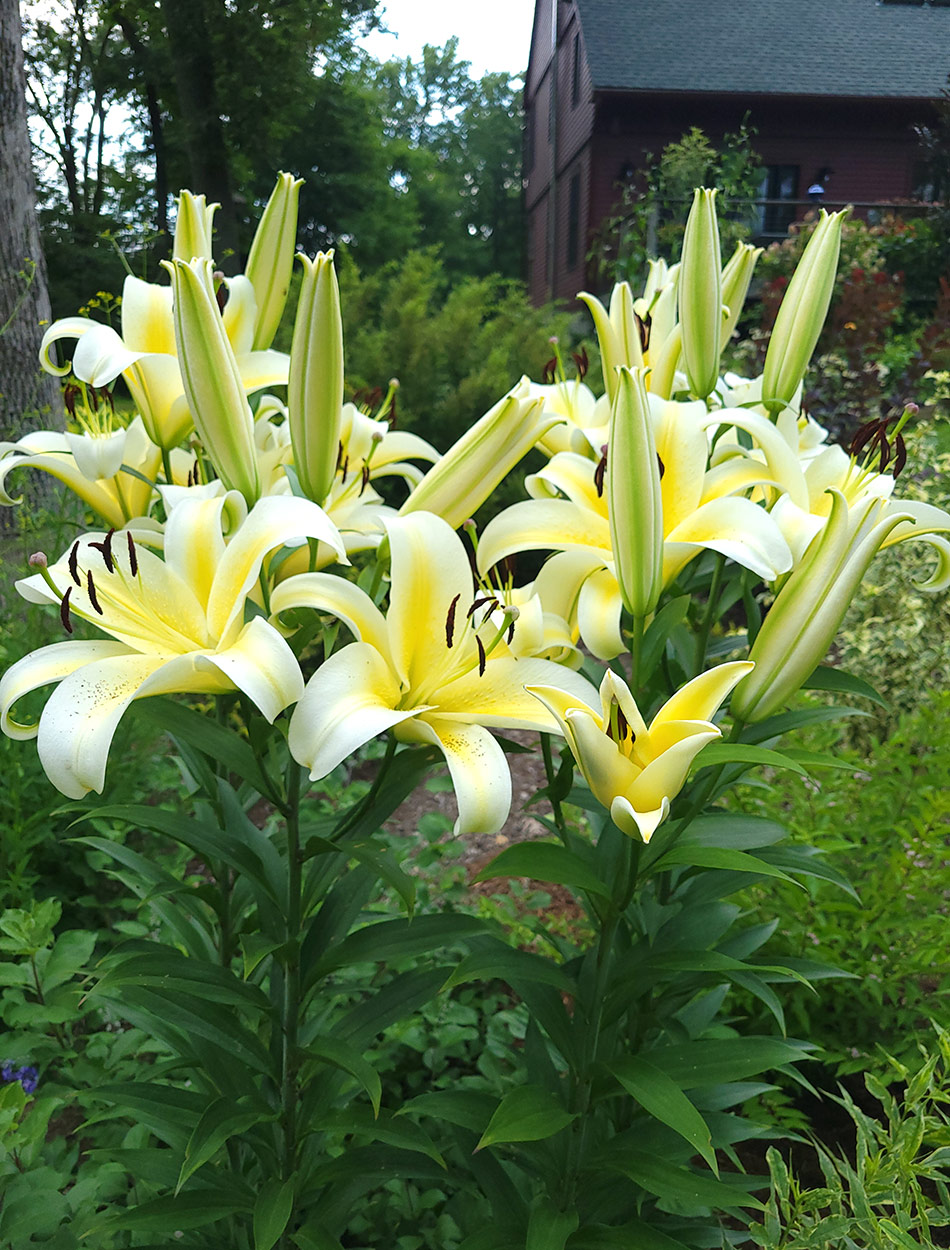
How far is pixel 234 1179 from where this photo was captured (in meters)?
1.06

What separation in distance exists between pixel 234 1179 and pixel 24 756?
1.22 m

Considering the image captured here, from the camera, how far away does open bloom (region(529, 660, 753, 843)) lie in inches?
26.3

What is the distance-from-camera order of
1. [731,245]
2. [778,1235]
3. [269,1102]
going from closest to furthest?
[778,1235]
[269,1102]
[731,245]

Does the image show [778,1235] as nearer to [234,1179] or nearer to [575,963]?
[575,963]

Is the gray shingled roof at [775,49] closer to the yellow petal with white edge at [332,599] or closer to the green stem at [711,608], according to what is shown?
the green stem at [711,608]

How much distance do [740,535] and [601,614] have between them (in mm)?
144

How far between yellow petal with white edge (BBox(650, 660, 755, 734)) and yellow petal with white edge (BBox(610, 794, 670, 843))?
0.07 meters

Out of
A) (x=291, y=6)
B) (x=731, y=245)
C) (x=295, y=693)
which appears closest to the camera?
(x=295, y=693)

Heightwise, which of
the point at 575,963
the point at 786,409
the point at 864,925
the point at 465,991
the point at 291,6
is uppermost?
the point at 291,6

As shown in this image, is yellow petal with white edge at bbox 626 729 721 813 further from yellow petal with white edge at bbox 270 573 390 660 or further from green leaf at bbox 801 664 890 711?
green leaf at bbox 801 664 890 711

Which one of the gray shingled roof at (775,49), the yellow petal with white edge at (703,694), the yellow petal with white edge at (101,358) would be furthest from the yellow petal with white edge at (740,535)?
the gray shingled roof at (775,49)

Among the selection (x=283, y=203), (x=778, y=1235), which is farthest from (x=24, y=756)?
(x=778, y=1235)

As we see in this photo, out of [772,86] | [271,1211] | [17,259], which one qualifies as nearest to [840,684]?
[271,1211]

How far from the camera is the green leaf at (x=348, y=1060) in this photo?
87 centimetres
